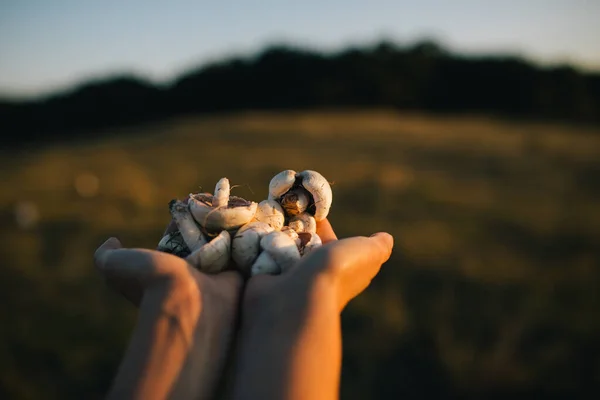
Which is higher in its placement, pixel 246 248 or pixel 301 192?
pixel 301 192

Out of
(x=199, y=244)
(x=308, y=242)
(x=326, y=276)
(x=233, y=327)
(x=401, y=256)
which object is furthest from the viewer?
(x=401, y=256)

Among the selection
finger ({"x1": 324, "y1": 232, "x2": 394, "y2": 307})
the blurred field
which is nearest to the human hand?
finger ({"x1": 324, "y1": 232, "x2": 394, "y2": 307})

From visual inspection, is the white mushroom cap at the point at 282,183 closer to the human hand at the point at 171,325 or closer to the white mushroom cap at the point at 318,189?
the white mushroom cap at the point at 318,189

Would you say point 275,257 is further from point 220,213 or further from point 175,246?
point 175,246

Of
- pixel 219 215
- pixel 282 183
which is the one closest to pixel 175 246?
pixel 219 215

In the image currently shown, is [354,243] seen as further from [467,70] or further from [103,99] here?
[103,99]

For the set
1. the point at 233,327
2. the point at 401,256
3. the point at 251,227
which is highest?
the point at 251,227
